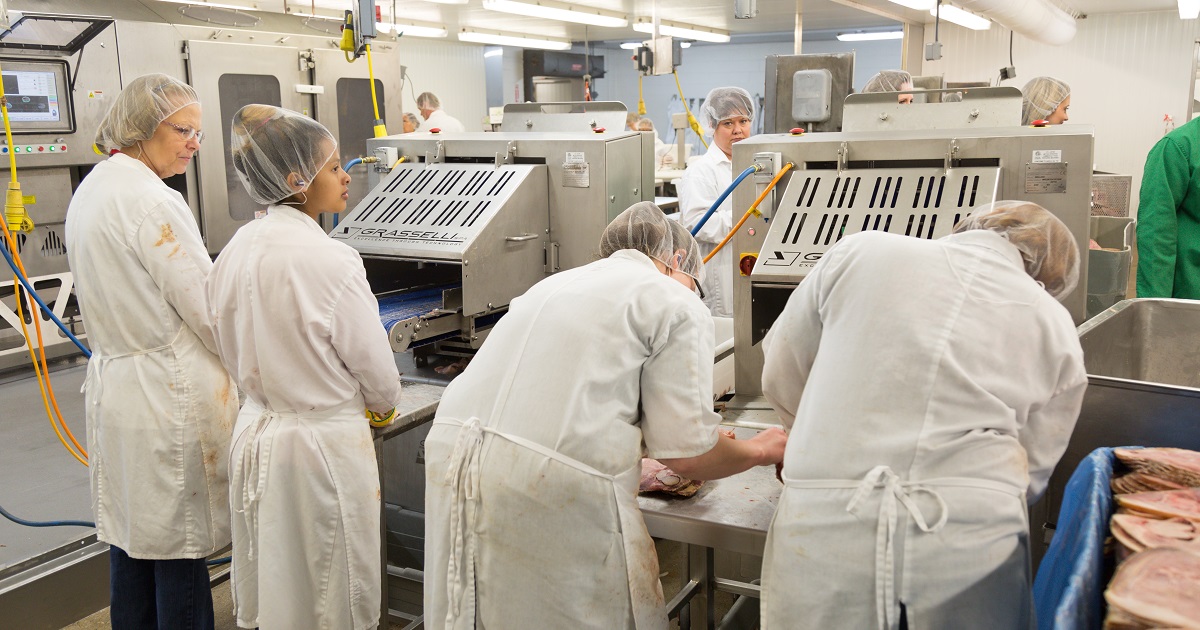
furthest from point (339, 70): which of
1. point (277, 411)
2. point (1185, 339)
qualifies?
point (1185, 339)

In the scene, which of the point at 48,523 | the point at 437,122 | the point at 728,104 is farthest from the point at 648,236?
the point at 437,122

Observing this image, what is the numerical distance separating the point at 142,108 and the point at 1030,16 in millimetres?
6297

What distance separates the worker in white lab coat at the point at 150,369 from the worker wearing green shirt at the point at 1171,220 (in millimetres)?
2748

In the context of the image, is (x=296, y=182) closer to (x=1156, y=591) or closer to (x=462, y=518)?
(x=462, y=518)

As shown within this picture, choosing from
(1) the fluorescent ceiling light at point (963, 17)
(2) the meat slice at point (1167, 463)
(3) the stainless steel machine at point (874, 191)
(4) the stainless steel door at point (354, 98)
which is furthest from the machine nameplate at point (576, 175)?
(1) the fluorescent ceiling light at point (963, 17)

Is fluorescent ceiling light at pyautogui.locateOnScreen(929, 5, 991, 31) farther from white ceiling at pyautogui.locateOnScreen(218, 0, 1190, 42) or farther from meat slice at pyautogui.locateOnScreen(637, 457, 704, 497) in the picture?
meat slice at pyautogui.locateOnScreen(637, 457, 704, 497)

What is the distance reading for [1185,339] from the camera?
2.37 metres

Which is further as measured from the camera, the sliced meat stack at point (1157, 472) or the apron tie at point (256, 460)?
the apron tie at point (256, 460)

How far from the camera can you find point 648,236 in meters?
1.73

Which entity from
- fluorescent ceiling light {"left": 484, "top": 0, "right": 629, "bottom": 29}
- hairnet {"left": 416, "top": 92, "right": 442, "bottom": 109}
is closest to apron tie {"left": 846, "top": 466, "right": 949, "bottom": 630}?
fluorescent ceiling light {"left": 484, "top": 0, "right": 629, "bottom": 29}

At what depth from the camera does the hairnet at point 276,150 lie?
186cm

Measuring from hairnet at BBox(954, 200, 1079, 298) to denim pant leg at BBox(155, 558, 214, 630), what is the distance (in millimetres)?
1910

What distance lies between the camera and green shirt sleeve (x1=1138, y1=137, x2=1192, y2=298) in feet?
9.08

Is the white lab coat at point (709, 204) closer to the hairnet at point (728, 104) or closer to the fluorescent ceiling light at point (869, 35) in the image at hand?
the hairnet at point (728, 104)
